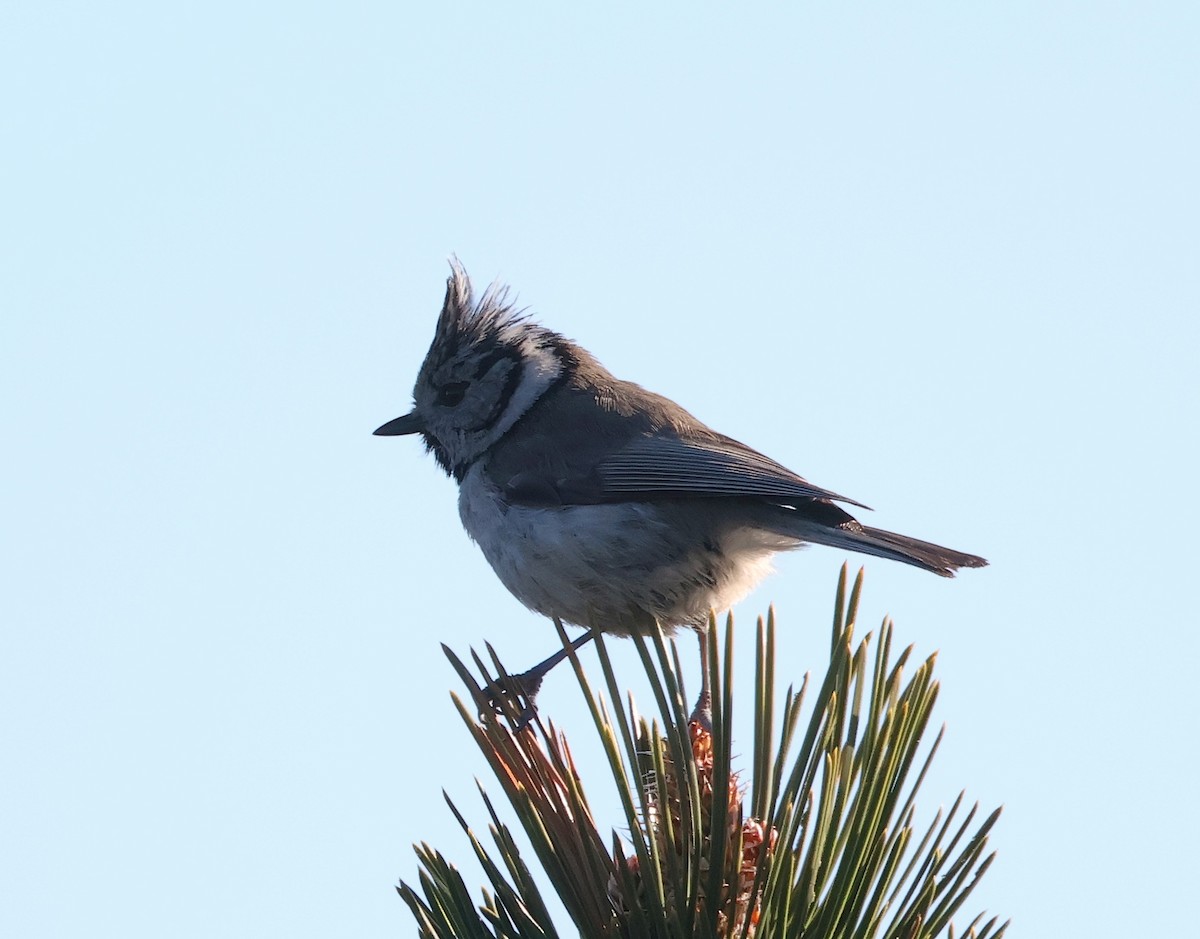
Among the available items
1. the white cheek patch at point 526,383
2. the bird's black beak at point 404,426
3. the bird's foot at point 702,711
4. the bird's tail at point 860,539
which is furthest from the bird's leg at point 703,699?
the bird's black beak at point 404,426

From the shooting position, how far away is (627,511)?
12.1 ft

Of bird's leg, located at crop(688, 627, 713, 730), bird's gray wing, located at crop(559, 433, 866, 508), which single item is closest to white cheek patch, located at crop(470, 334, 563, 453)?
bird's gray wing, located at crop(559, 433, 866, 508)

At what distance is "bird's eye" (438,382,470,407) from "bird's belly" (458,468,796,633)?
836mm

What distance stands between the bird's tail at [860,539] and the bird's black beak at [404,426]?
4.79 ft

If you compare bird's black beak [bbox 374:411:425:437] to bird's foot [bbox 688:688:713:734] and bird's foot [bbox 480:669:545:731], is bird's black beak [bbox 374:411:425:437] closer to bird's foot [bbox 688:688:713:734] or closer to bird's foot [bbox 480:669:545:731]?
bird's foot [bbox 688:688:713:734]

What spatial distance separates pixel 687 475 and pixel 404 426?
1.24 meters

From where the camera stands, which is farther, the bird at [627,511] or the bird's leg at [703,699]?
the bird at [627,511]

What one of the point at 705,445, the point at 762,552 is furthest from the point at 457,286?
the point at 762,552

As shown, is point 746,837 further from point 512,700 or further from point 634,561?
point 634,561

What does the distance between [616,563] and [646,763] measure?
1387mm

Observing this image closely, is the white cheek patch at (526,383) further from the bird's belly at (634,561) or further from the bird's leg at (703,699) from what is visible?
the bird's leg at (703,699)

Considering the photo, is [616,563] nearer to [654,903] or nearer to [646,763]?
[646,763]

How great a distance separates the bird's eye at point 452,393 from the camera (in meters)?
4.45

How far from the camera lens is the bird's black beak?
4516mm
